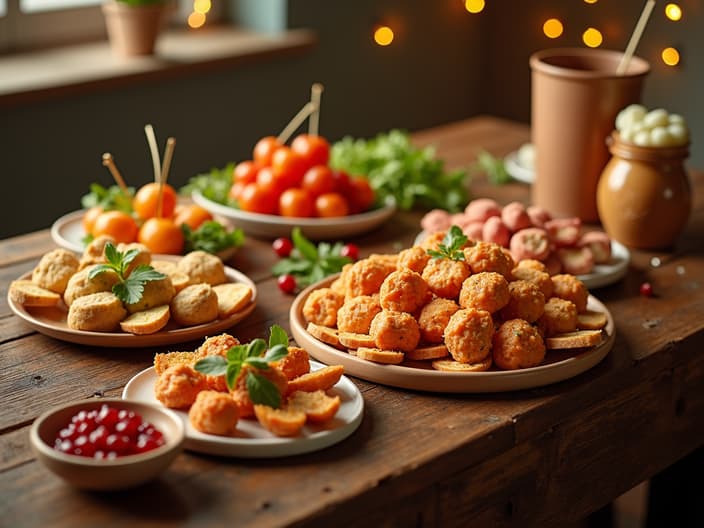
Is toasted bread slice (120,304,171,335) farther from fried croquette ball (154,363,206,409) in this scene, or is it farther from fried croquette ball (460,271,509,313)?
fried croquette ball (460,271,509,313)

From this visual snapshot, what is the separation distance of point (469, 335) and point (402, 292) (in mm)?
109

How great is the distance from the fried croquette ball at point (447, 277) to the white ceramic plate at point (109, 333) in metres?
0.31

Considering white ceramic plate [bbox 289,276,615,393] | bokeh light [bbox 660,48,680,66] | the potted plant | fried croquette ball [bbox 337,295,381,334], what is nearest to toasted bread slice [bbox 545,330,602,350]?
white ceramic plate [bbox 289,276,615,393]

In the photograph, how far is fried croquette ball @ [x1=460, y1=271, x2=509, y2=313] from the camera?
1.35 meters

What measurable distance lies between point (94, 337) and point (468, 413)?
539 millimetres

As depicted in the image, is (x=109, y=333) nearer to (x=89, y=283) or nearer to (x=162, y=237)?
(x=89, y=283)

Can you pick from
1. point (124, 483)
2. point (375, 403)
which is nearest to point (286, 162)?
point (375, 403)

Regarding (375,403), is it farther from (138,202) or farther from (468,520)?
(138,202)

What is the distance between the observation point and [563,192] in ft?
6.90

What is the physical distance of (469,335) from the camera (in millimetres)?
1320

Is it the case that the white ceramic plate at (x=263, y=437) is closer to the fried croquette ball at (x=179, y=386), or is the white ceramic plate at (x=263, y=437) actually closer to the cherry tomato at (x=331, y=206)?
the fried croquette ball at (x=179, y=386)

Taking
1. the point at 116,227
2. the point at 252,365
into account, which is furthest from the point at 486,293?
the point at 116,227

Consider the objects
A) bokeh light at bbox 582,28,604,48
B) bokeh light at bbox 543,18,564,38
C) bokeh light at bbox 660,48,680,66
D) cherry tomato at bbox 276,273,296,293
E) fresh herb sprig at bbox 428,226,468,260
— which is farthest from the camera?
bokeh light at bbox 543,18,564,38

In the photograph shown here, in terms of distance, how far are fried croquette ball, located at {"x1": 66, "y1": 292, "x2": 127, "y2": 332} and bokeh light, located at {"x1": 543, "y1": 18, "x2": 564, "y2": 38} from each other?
2.91 meters
